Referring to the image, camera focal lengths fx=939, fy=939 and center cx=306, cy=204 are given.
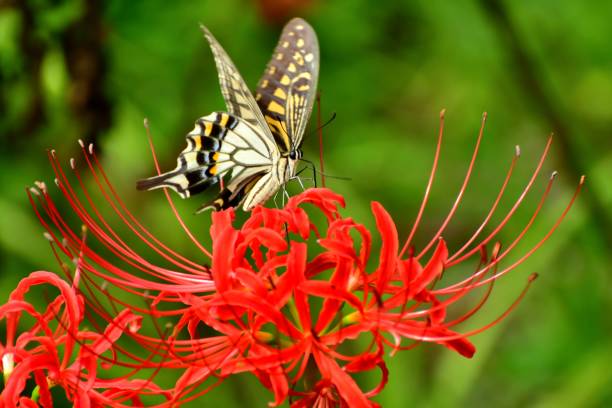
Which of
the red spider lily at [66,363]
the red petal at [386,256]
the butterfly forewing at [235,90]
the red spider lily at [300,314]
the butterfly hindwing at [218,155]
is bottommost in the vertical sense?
the red spider lily at [66,363]

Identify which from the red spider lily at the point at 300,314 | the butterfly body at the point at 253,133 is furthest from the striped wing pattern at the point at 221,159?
the red spider lily at the point at 300,314

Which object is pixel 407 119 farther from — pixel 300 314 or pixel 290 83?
pixel 300 314

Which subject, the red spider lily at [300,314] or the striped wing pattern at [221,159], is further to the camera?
the striped wing pattern at [221,159]

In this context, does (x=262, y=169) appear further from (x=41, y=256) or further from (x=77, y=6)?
(x=41, y=256)

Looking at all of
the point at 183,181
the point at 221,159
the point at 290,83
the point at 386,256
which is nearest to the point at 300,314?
the point at 386,256

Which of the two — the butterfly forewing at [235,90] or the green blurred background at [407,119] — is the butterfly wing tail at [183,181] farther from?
the green blurred background at [407,119]

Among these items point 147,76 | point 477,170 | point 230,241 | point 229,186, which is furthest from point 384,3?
point 230,241

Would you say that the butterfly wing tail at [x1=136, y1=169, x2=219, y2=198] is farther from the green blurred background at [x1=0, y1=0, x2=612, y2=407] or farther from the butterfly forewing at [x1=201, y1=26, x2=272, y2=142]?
the green blurred background at [x1=0, y1=0, x2=612, y2=407]
